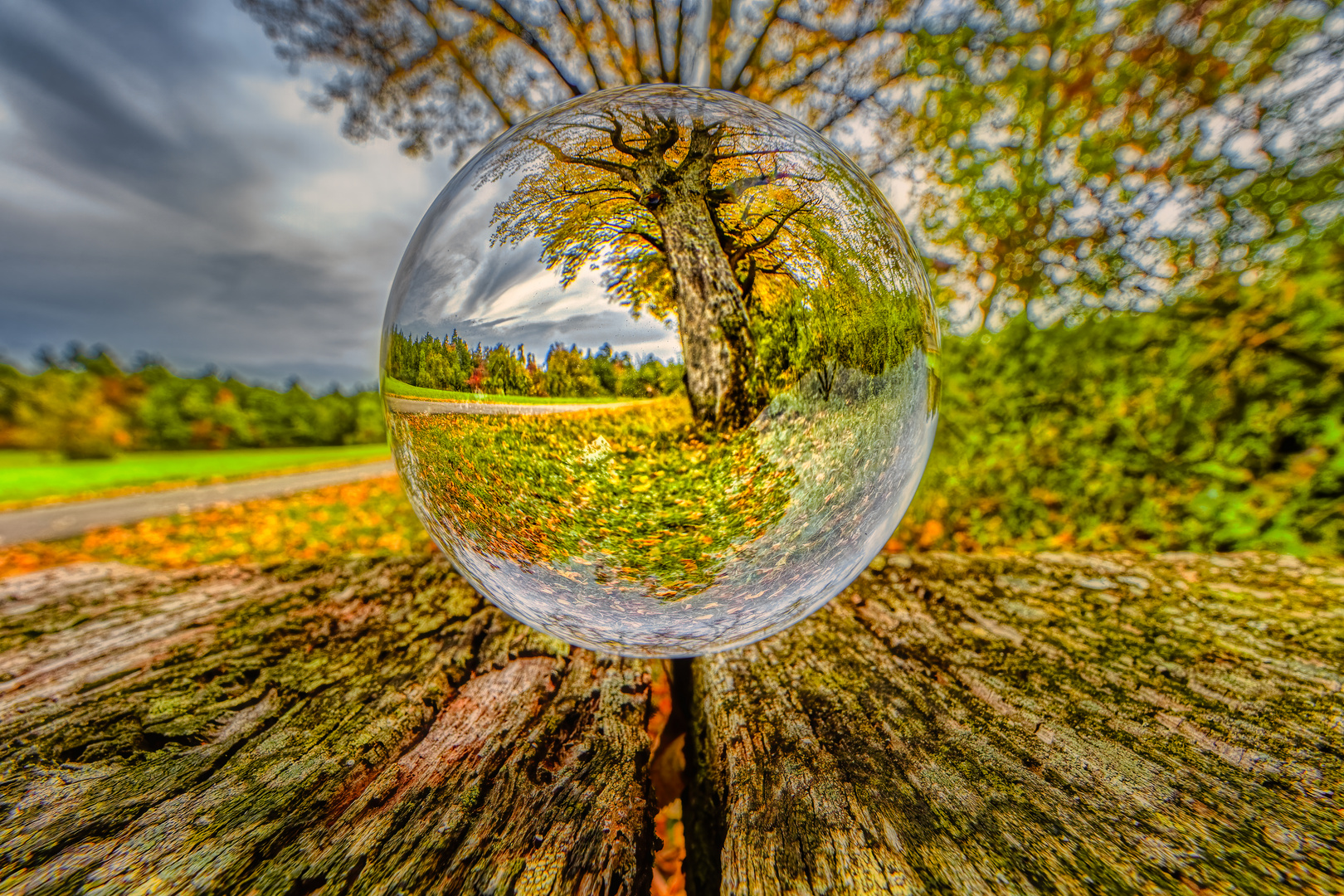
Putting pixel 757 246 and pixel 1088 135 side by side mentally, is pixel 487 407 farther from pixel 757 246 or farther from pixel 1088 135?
pixel 1088 135

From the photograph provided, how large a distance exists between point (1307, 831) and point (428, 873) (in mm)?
1334

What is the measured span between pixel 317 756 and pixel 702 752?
0.74 meters

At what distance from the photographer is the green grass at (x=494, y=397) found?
89 centimetres

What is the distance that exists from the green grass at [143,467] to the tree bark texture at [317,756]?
1750 cm

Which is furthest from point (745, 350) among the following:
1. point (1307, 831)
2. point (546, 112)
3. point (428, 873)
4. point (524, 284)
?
point (1307, 831)

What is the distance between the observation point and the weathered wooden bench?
701mm

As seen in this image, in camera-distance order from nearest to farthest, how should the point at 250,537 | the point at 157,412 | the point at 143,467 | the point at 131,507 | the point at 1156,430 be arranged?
the point at 1156,430
the point at 250,537
the point at 131,507
the point at 143,467
the point at 157,412

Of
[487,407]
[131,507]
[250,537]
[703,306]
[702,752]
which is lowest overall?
[131,507]

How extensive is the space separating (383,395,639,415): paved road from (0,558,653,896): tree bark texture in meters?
0.65

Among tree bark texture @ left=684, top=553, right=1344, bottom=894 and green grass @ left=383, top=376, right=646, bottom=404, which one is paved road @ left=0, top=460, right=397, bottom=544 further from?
tree bark texture @ left=684, top=553, right=1344, bottom=894

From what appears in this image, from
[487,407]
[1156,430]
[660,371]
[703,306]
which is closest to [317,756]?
[487,407]

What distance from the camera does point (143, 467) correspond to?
1884 cm

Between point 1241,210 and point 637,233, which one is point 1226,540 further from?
point 637,233

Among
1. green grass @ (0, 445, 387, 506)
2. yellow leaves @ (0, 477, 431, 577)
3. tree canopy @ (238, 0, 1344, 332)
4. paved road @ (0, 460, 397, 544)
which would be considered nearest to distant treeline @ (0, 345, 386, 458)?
Result: green grass @ (0, 445, 387, 506)
